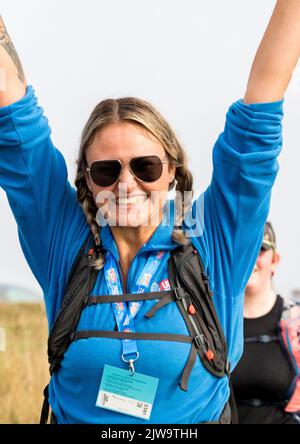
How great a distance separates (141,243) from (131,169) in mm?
332

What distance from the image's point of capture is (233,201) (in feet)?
9.90

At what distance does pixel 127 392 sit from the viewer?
298 centimetres

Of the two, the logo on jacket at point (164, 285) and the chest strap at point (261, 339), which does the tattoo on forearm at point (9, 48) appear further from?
the chest strap at point (261, 339)

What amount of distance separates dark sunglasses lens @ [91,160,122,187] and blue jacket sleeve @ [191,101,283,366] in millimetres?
383

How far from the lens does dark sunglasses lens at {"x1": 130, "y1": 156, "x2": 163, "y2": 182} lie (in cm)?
309

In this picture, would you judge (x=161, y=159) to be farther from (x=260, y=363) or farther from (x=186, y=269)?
(x=260, y=363)

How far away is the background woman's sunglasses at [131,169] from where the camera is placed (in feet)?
10.1

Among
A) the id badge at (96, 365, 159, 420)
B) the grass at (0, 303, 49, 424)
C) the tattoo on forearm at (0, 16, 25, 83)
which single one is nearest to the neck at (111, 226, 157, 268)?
the id badge at (96, 365, 159, 420)

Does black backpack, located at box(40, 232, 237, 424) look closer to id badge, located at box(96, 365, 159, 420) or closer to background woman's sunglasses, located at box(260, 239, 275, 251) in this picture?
id badge, located at box(96, 365, 159, 420)

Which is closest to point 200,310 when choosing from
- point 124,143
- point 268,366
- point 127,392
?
point 127,392

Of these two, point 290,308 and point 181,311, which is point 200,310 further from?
point 290,308

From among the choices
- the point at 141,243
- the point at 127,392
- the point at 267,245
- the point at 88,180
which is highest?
the point at 88,180
